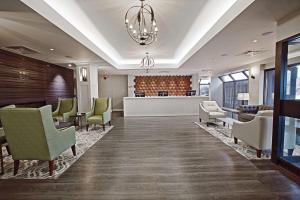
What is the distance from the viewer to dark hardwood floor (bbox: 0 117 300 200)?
228cm

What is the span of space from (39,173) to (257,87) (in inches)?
320

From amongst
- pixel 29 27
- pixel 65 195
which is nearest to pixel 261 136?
pixel 65 195

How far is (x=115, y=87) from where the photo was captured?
12.0 meters

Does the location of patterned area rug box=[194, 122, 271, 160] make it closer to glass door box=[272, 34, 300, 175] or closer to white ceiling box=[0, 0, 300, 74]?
glass door box=[272, 34, 300, 175]

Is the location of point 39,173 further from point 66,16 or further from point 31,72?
point 31,72

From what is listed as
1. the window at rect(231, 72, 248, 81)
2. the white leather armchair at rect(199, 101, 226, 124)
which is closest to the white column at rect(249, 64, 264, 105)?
the window at rect(231, 72, 248, 81)

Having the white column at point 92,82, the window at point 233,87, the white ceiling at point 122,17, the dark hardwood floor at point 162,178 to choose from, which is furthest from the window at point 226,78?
the white column at point 92,82

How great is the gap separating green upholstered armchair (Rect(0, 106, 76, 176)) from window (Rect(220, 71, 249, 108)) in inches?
359

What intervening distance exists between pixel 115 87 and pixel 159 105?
4068 millimetres

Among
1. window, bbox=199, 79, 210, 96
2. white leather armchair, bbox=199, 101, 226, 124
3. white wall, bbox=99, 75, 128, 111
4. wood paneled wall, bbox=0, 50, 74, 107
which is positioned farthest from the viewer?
white wall, bbox=99, 75, 128, 111

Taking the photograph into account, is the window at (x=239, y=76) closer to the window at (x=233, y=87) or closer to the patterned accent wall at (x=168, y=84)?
the window at (x=233, y=87)

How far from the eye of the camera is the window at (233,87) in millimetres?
9422

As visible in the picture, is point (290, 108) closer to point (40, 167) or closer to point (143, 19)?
point (143, 19)

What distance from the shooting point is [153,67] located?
8.90 metres
